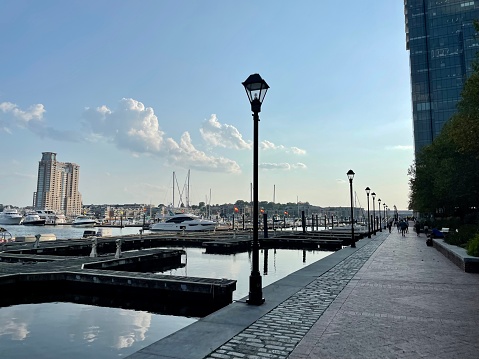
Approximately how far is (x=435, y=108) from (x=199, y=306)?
130 metres

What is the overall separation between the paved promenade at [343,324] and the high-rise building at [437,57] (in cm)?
12065

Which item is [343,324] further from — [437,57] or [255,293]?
[437,57]

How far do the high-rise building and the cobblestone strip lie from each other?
12208 centimetres

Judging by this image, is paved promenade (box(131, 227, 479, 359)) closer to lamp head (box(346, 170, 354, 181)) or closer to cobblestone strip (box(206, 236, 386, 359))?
cobblestone strip (box(206, 236, 386, 359))

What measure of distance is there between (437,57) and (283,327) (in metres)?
141

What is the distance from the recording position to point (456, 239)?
70.4 ft

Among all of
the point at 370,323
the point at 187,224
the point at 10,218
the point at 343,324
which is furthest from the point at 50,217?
the point at 370,323

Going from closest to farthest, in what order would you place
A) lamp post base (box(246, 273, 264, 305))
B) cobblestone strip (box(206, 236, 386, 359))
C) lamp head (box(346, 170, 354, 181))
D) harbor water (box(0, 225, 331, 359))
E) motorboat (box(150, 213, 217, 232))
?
cobblestone strip (box(206, 236, 386, 359)) → harbor water (box(0, 225, 331, 359)) → lamp post base (box(246, 273, 264, 305)) → lamp head (box(346, 170, 354, 181)) → motorboat (box(150, 213, 217, 232))

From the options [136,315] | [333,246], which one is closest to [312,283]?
[136,315]

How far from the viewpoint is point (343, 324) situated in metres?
7.58

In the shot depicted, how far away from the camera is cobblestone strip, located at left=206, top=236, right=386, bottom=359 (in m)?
5.94

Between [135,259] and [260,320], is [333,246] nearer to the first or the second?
[135,259]

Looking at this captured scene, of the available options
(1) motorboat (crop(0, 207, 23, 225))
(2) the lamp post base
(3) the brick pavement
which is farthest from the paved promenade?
(1) motorboat (crop(0, 207, 23, 225))

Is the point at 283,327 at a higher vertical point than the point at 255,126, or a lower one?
lower
